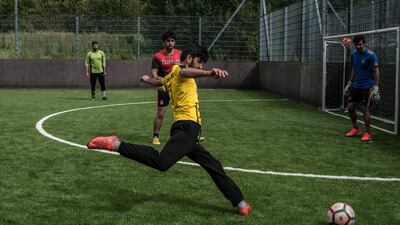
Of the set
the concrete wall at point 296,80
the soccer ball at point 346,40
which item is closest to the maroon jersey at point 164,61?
the soccer ball at point 346,40

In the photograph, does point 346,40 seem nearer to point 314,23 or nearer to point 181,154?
point 314,23

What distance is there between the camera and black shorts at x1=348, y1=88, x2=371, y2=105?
10.9 metres

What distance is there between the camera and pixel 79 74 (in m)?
26.0

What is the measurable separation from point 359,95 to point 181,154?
6.38m

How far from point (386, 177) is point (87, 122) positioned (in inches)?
294

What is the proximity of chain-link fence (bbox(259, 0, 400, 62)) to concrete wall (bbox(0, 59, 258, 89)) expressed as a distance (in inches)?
68.1

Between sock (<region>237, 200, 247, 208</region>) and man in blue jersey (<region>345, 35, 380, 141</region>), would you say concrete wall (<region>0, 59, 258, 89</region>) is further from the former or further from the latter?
sock (<region>237, 200, 247, 208</region>)

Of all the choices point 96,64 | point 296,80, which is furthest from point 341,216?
point 96,64

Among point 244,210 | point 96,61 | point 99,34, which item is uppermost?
point 99,34

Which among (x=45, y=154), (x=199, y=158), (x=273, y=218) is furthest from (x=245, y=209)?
(x=45, y=154)

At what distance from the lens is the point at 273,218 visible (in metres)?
5.47

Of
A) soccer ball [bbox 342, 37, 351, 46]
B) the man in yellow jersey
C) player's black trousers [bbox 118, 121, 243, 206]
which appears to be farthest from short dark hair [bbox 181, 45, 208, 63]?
soccer ball [bbox 342, 37, 351, 46]

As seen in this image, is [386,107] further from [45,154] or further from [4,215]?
[4,215]

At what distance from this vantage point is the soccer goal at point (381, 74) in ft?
45.1
